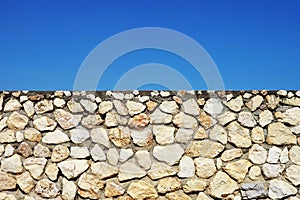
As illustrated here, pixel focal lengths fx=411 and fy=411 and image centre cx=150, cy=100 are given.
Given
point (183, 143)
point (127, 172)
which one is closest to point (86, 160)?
point (127, 172)

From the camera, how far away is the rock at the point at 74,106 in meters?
4.72

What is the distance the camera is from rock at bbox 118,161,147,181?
461 cm

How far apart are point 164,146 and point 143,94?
64 cm

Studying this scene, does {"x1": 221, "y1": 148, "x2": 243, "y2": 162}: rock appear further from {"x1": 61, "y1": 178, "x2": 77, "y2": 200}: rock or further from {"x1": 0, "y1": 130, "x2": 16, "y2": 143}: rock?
{"x1": 0, "y1": 130, "x2": 16, "y2": 143}: rock

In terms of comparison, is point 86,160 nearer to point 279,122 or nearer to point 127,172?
point 127,172

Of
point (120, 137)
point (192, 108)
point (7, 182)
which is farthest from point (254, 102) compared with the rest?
point (7, 182)

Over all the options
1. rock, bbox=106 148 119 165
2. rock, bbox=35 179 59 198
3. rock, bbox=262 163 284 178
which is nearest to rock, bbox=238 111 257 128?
rock, bbox=262 163 284 178

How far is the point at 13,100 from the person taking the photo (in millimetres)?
4816

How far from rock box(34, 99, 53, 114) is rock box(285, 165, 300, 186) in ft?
9.14

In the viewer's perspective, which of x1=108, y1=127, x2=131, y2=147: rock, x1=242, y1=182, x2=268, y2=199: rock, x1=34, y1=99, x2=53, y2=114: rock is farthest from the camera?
x1=34, y1=99, x2=53, y2=114: rock

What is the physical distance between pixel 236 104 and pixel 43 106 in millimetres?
2216

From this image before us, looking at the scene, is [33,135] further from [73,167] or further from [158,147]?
[158,147]

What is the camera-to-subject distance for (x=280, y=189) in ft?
15.0

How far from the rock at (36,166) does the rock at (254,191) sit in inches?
89.8
